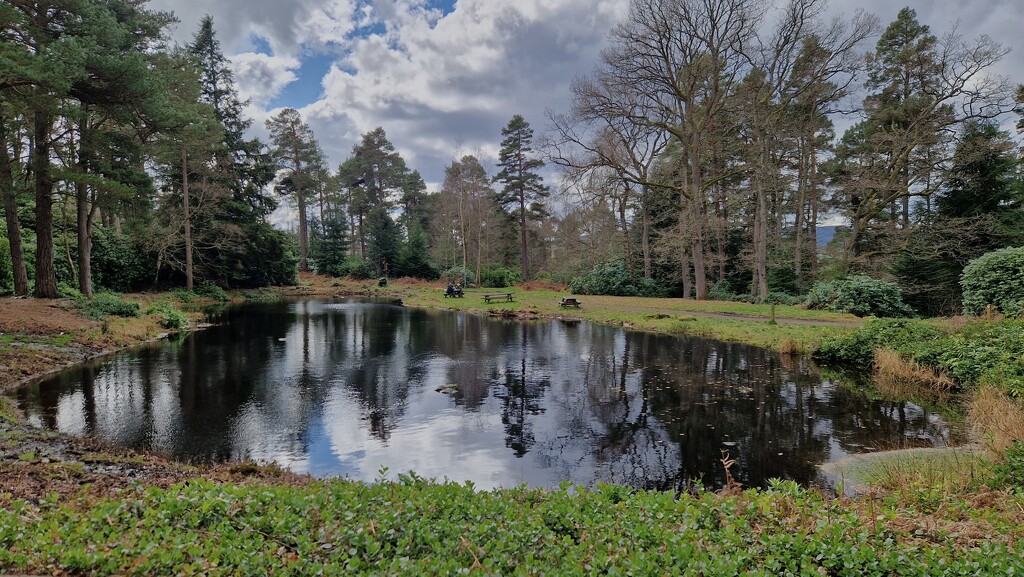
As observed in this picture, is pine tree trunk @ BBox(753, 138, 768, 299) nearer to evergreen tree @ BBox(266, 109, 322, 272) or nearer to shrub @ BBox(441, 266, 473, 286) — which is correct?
shrub @ BBox(441, 266, 473, 286)

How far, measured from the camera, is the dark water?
682 centimetres

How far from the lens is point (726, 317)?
1994 cm

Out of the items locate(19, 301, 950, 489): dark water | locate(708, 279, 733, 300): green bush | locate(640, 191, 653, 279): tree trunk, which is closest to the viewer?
locate(19, 301, 950, 489): dark water

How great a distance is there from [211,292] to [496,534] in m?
35.6

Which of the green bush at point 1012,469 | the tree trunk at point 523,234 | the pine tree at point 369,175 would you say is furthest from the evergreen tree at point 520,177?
the green bush at point 1012,469

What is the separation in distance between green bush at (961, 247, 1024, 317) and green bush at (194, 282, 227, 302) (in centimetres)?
3817

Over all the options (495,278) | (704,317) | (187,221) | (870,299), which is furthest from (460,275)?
(870,299)

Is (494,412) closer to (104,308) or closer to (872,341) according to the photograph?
(872,341)

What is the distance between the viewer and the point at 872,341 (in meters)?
11.9

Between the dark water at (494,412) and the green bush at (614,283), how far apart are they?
16836 millimetres

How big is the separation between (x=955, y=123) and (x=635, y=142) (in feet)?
47.4

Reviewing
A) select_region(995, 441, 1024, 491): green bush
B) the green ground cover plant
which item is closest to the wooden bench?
the green ground cover plant

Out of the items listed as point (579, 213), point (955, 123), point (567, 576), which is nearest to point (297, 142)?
point (579, 213)

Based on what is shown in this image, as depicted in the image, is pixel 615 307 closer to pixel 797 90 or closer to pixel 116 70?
pixel 797 90
